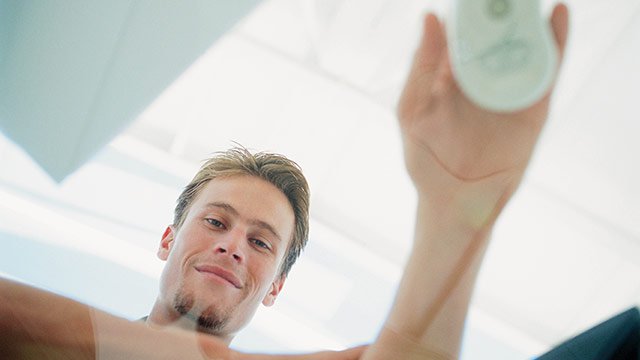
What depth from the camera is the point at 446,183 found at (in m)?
0.28

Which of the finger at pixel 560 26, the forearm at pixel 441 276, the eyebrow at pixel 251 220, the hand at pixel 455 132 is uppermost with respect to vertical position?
the finger at pixel 560 26

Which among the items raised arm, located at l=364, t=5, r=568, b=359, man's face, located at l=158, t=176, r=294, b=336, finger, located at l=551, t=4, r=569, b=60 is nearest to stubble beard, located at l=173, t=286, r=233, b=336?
man's face, located at l=158, t=176, r=294, b=336

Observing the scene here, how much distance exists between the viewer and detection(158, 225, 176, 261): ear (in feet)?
1.47

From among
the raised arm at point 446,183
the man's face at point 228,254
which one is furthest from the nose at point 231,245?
the raised arm at point 446,183

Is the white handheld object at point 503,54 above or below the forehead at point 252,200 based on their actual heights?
above

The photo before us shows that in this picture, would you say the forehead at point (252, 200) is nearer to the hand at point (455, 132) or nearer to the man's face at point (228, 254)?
the man's face at point (228, 254)

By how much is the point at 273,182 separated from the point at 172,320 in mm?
115

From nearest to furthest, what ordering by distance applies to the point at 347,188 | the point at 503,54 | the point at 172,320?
the point at 503,54 → the point at 172,320 → the point at 347,188

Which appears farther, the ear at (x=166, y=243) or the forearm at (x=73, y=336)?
the ear at (x=166, y=243)

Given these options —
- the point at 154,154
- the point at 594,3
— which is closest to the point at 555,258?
the point at 594,3

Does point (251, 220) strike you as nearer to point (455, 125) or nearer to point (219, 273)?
point (219, 273)

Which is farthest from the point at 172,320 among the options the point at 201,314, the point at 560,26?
the point at 560,26

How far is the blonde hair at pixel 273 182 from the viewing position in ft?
1.44

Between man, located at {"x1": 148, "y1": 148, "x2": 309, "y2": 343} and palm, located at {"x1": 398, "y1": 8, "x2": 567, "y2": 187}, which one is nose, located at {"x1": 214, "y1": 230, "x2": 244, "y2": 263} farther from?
palm, located at {"x1": 398, "y1": 8, "x2": 567, "y2": 187}
